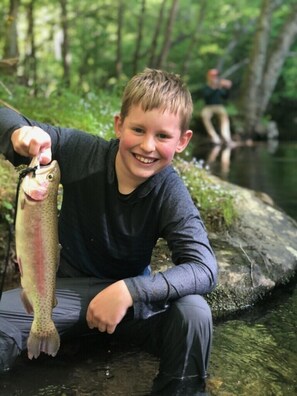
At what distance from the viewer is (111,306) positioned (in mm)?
Result: 2410

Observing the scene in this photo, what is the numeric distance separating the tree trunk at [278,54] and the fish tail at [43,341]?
21.3 meters

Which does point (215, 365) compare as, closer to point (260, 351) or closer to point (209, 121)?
point (260, 351)

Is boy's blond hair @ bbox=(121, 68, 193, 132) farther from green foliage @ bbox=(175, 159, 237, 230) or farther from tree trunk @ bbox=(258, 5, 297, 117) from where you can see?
tree trunk @ bbox=(258, 5, 297, 117)

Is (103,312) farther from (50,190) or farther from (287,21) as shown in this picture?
(287,21)

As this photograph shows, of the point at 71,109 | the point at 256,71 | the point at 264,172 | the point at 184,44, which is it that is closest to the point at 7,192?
the point at 71,109

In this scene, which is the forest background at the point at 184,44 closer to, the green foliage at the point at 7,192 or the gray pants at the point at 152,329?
the green foliage at the point at 7,192

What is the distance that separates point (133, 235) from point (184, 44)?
2927 centimetres

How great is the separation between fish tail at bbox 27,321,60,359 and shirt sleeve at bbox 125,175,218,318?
41cm

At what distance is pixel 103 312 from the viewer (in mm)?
2430

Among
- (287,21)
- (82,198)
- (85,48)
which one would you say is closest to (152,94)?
(82,198)

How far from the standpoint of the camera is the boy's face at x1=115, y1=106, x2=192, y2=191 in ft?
8.86

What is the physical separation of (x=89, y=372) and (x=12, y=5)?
10.3m

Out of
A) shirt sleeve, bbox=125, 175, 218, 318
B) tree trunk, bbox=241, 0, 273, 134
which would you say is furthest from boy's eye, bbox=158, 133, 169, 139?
tree trunk, bbox=241, 0, 273, 134

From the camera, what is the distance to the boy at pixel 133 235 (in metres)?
2.52
